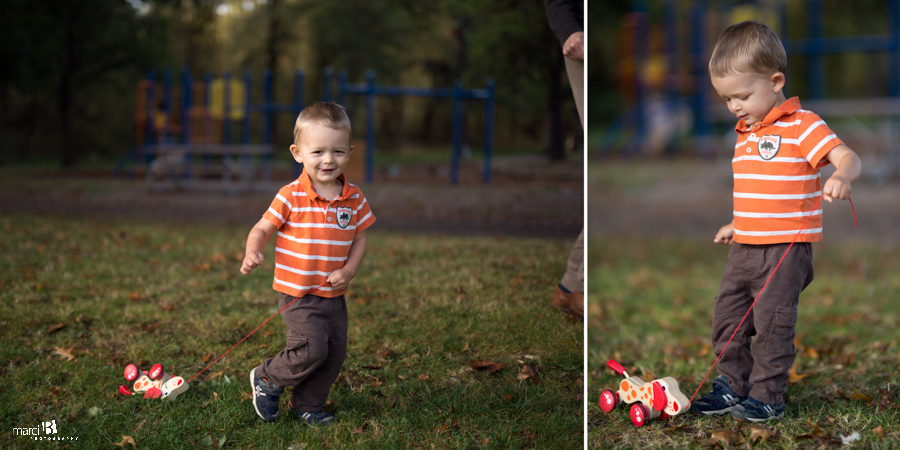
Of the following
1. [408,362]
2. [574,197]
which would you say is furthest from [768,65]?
[574,197]

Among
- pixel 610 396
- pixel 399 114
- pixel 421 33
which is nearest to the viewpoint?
pixel 610 396

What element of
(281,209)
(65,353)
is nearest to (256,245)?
(281,209)

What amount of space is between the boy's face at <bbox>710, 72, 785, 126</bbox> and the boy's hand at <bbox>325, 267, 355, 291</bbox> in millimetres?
1397

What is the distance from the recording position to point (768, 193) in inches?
88.0

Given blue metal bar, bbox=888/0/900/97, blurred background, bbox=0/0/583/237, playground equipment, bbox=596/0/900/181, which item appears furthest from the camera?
playground equipment, bbox=596/0/900/181

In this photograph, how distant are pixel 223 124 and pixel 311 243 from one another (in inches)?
480

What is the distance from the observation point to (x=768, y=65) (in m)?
2.17

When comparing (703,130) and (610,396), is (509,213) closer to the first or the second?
(610,396)

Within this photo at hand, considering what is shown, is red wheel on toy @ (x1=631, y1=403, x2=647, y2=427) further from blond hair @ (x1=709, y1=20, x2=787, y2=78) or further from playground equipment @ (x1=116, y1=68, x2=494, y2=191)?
playground equipment @ (x1=116, y1=68, x2=494, y2=191)

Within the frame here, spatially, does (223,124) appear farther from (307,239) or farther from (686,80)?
(307,239)

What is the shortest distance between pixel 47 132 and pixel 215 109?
192 inches

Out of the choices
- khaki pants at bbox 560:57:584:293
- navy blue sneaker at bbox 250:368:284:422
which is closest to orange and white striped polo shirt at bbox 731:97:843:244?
khaki pants at bbox 560:57:584:293

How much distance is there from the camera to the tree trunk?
8.16 metres

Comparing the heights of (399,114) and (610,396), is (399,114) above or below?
above
